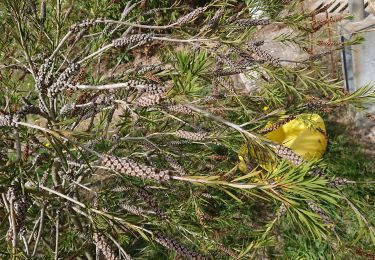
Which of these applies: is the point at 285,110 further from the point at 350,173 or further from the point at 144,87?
the point at 350,173

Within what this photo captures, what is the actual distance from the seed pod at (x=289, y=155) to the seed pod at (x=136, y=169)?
343 millimetres

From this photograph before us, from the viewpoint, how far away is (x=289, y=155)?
1.24 m

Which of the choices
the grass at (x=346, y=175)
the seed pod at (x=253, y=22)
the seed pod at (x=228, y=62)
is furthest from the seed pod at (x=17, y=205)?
the grass at (x=346, y=175)

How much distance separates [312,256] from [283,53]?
2845mm

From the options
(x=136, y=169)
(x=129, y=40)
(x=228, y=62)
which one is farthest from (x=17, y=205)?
(x=228, y=62)

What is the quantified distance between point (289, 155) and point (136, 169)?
0.44m

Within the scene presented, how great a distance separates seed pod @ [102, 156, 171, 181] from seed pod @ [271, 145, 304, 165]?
343 mm

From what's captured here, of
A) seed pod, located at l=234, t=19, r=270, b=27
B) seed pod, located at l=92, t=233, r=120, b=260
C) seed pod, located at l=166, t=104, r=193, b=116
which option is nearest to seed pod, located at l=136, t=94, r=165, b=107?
seed pod, located at l=166, t=104, r=193, b=116

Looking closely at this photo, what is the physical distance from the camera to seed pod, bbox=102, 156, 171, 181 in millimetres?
1140

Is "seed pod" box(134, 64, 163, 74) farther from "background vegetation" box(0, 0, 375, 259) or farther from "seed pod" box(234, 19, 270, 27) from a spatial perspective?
"seed pod" box(234, 19, 270, 27)

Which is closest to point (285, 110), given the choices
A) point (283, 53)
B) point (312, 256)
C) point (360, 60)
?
point (312, 256)

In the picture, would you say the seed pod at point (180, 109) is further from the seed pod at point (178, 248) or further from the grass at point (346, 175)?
the grass at point (346, 175)

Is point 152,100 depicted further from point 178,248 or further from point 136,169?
point 178,248

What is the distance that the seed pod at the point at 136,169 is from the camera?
114cm
